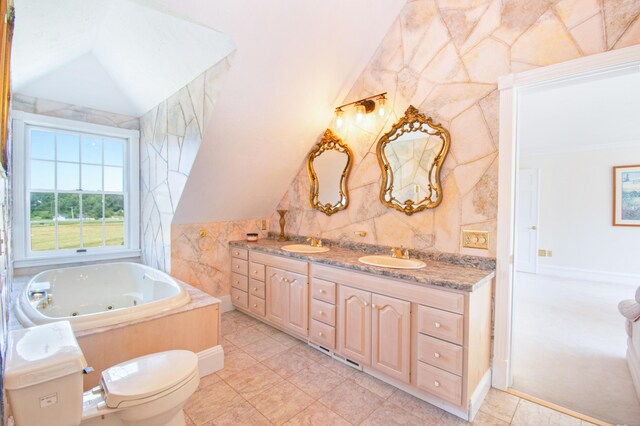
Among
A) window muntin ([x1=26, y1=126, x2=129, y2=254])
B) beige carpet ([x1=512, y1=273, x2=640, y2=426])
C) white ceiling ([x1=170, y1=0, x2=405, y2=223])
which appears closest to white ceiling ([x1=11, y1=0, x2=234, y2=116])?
white ceiling ([x1=170, y1=0, x2=405, y2=223])

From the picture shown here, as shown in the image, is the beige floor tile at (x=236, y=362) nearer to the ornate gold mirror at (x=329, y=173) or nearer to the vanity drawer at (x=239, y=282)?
the vanity drawer at (x=239, y=282)

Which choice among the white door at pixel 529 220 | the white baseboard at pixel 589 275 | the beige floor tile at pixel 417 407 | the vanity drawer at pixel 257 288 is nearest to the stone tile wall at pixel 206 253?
the vanity drawer at pixel 257 288

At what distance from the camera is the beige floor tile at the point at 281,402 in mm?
1878

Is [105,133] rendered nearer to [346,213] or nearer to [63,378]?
[346,213]

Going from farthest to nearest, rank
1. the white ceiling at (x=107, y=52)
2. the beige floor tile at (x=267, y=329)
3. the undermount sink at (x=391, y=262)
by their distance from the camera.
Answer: the beige floor tile at (x=267, y=329) < the undermount sink at (x=391, y=262) < the white ceiling at (x=107, y=52)

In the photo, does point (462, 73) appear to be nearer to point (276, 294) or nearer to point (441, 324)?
point (441, 324)

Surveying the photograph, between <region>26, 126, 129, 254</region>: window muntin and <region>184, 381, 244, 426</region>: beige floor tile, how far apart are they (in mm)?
2505

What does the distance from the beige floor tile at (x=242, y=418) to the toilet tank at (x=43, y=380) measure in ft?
2.77

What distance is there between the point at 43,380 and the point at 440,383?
76.9 inches

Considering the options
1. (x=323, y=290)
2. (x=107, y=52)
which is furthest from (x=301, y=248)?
(x=107, y=52)

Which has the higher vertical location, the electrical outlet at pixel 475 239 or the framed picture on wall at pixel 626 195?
the framed picture on wall at pixel 626 195

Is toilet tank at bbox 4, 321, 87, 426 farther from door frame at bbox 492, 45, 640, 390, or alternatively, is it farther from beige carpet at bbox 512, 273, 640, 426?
beige carpet at bbox 512, 273, 640, 426

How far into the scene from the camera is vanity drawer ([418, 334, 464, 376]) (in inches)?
70.6

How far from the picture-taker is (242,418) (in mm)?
1848
